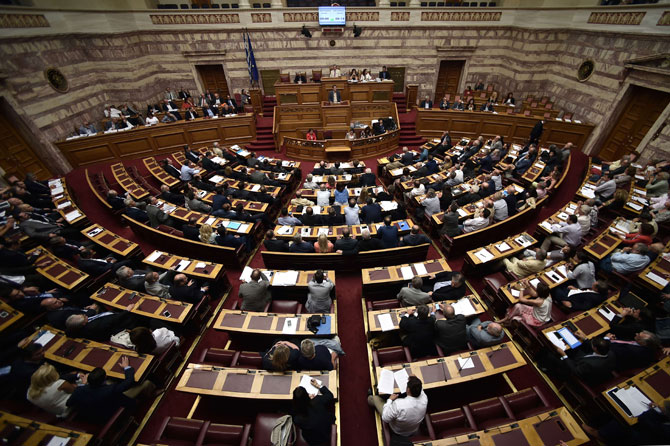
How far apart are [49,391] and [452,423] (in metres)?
5.58

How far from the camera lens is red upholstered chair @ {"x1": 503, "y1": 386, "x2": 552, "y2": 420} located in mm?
3797

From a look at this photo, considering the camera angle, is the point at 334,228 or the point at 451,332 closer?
the point at 451,332

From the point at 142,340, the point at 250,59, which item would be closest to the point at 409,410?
the point at 142,340

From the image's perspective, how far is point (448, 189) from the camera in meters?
7.90

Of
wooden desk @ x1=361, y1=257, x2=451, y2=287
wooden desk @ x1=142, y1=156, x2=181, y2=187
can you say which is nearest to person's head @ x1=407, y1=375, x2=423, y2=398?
wooden desk @ x1=361, y1=257, x2=451, y2=287

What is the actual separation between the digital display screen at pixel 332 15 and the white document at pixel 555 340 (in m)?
16.6

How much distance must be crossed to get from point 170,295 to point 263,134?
10.8 m

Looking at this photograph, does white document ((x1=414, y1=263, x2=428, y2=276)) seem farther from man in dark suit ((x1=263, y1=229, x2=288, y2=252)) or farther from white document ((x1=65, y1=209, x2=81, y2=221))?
white document ((x1=65, y1=209, x2=81, y2=221))

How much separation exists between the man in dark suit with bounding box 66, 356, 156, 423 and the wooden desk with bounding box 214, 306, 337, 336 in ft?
4.72

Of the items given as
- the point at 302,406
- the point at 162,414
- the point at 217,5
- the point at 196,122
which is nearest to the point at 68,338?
the point at 162,414

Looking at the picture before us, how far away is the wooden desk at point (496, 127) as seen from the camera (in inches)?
467

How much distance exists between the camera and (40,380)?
3.62m

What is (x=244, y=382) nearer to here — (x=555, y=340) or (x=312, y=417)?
(x=312, y=417)

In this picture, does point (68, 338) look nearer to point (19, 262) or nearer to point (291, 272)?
point (19, 262)
